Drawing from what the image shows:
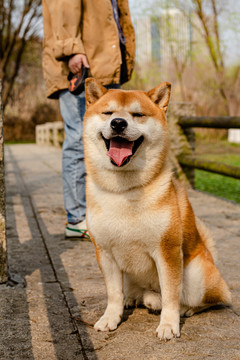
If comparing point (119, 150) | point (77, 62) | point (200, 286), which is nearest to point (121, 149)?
point (119, 150)

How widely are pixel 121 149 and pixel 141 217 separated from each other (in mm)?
343

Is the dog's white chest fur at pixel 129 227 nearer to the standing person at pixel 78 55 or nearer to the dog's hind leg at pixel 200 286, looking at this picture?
the dog's hind leg at pixel 200 286

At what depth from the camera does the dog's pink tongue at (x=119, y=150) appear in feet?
6.93

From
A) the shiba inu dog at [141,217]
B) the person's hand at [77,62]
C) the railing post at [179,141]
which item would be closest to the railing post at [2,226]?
the shiba inu dog at [141,217]

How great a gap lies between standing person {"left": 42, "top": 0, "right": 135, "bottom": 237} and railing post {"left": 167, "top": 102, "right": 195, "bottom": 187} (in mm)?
2775

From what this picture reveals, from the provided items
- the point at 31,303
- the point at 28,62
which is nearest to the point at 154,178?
the point at 31,303

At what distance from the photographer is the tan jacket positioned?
11.4ft

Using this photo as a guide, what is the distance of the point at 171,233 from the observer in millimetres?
2059

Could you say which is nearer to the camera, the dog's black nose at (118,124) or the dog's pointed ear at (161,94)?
the dog's black nose at (118,124)

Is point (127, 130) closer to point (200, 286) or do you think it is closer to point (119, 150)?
point (119, 150)

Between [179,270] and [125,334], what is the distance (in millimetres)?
397

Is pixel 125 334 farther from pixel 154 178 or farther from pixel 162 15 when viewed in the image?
pixel 162 15

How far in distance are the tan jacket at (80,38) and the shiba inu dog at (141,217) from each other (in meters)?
1.26

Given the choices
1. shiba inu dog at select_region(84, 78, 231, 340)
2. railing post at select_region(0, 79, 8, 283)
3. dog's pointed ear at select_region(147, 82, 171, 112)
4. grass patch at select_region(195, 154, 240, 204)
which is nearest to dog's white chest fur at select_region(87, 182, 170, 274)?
shiba inu dog at select_region(84, 78, 231, 340)
